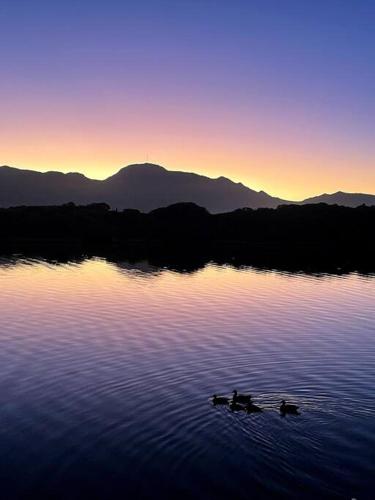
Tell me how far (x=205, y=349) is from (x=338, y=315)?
24504mm

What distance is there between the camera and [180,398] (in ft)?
94.3

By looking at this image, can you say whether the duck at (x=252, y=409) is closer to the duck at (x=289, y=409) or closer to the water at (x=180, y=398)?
the water at (x=180, y=398)

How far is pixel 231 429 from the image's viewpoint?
24.0m

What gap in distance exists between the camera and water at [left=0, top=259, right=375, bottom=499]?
63.5 ft

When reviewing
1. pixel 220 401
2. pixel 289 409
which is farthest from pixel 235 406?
pixel 289 409

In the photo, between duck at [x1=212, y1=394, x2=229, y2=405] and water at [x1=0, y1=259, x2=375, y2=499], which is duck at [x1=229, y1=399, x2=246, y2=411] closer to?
water at [x1=0, y1=259, x2=375, y2=499]

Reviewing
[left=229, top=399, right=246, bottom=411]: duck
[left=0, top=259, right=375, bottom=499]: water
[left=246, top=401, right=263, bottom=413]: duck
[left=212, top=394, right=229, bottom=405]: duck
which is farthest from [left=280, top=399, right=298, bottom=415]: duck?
[left=212, top=394, right=229, bottom=405]: duck

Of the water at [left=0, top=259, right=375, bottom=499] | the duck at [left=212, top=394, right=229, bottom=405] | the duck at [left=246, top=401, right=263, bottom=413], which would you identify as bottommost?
the water at [left=0, top=259, right=375, bottom=499]

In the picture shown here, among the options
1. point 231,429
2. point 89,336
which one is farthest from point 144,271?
point 231,429

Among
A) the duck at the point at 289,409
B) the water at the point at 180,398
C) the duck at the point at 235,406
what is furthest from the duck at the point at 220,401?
→ the duck at the point at 289,409

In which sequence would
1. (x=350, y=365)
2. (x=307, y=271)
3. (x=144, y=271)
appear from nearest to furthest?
(x=350, y=365) → (x=144, y=271) → (x=307, y=271)

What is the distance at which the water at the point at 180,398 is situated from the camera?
63.5 ft

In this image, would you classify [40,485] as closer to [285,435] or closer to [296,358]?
[285,435]

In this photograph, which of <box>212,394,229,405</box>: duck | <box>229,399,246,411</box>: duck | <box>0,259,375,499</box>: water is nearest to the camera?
<box>0,259,375,499</box>: water
